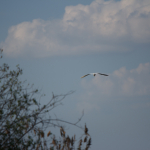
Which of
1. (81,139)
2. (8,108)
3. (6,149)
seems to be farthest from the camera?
(8,108)

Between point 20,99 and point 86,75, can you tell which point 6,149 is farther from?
point 86,75

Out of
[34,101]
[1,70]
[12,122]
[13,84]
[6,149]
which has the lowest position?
[6,149]

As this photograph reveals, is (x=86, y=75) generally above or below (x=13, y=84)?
above

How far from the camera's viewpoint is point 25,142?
10.1 meters

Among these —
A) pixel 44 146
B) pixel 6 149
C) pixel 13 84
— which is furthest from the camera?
pixel 13 84

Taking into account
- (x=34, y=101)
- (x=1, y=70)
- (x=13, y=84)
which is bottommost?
(x=34, y=101)

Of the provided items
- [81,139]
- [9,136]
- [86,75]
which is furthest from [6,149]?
[86,75]

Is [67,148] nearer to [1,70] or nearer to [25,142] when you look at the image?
[25,142]

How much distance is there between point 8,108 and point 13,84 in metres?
1.32

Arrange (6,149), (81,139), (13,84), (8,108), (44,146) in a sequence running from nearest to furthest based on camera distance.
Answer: (81,139) < (44,146) < (6,149) < (8,108) < (13,84)

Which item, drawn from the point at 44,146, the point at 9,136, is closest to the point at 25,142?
the point at 9,136

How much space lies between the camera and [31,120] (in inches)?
416

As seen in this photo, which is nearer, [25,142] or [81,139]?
[81,139]

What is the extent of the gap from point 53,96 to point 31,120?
152cm
